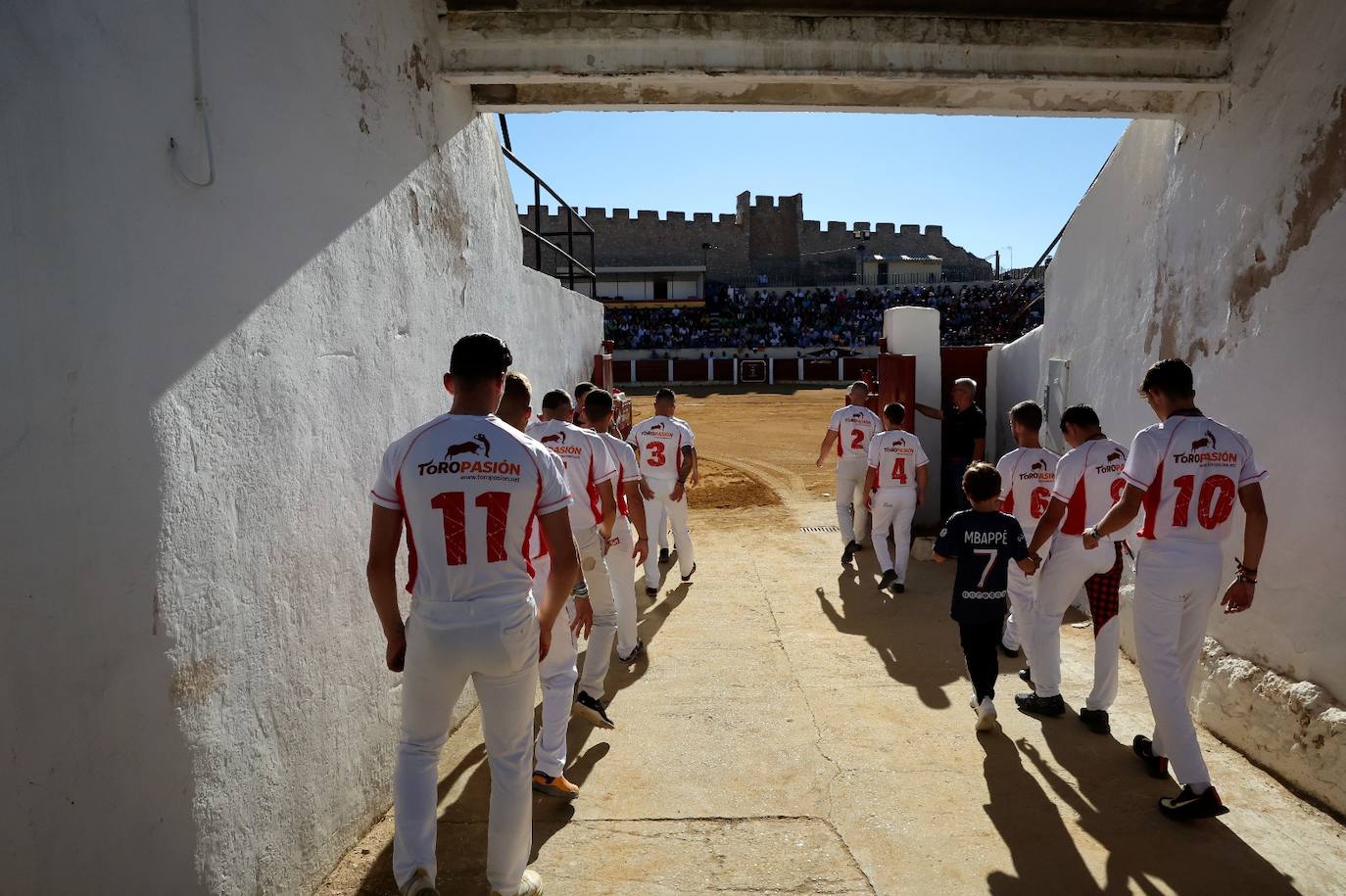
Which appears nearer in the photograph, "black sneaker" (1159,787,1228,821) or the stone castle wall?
"black sneaker" (1159,787,1228,821)

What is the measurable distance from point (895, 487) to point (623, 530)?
10.2 feet

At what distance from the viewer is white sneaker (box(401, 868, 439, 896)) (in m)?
2.65

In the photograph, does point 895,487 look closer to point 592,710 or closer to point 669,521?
point 669,521

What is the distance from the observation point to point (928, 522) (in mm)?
9898

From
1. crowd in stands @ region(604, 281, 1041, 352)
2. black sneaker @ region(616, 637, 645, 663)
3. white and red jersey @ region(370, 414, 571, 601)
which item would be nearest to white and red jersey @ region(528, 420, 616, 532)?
black sneaker @ region(616, 637, 645, 663)

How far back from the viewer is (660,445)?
7.52m

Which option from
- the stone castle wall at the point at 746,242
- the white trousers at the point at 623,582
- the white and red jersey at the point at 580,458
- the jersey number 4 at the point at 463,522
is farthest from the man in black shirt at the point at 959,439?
the stone castle wall at the point at 746,242

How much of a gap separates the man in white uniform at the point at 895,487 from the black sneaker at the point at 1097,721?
286 cm

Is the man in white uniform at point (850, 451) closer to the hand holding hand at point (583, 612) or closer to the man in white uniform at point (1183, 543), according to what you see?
the man in white uniform at point (1183, 543)

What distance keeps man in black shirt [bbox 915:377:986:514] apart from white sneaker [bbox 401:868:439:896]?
6928 mm

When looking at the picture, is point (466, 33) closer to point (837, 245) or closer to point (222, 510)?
point (222, 510)

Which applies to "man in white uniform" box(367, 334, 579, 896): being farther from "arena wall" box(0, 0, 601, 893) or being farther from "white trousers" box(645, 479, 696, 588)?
"white trousers" box(645, 479, 696, 588)

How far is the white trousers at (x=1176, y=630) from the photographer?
3645mm

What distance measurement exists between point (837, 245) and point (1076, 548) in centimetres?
5053
